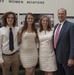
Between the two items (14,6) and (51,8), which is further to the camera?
(51,8)

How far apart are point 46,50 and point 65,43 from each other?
0.40m

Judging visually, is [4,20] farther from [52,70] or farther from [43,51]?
[52,70]

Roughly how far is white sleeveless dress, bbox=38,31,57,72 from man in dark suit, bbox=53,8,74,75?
11 cm

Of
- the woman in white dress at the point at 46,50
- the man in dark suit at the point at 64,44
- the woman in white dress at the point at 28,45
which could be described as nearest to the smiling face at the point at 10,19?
the woman in white dress at the point at 28,45

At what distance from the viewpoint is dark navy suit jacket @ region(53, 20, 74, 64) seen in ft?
10.1

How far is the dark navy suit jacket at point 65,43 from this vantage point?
3.07 m

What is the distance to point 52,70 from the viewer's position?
344 centimetres

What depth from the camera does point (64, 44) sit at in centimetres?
314

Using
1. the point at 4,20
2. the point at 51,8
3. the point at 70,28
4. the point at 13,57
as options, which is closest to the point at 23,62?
the point at 13,57

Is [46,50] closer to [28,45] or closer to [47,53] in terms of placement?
[47,53]

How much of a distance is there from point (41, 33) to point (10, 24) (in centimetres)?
58

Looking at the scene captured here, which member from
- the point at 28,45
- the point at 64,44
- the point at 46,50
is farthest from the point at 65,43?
the point at 28,45

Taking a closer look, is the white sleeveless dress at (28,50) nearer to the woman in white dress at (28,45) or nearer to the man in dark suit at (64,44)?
the woman in white dress at (28,45)

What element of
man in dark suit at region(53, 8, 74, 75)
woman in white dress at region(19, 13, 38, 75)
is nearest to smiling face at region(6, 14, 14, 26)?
woman in white dress at region(19, 13, 38, 75)
